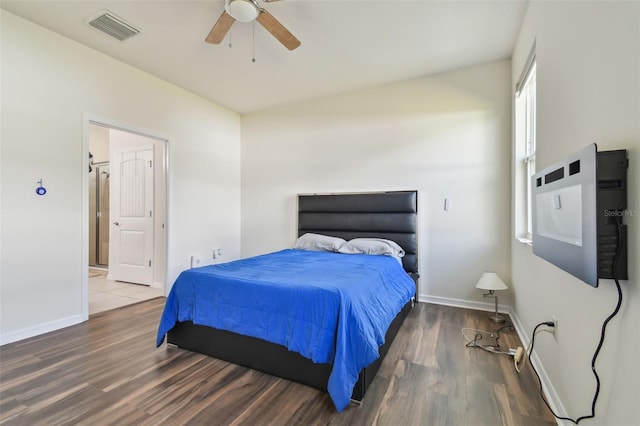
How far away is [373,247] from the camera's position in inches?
134

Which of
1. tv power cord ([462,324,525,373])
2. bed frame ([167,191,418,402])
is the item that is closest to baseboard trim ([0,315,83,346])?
bed frame ([167,191,418,402])

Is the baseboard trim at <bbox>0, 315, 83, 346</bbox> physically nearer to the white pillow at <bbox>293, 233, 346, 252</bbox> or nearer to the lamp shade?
the white pillow at <bbox>293, 233, 346, 252</bbox>

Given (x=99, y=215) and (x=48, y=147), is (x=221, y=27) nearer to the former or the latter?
(x=48, y=147)

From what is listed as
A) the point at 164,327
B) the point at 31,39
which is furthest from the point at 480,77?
the point at 31,39

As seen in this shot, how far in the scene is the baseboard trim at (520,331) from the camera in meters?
1.60

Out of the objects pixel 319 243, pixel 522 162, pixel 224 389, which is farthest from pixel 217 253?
pixel 522 162

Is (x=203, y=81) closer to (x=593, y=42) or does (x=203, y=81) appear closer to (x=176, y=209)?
(x=176, y=209)

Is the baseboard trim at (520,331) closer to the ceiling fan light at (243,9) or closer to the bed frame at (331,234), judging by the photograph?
the bed frame at (331,234)

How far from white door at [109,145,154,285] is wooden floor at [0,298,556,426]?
198cm

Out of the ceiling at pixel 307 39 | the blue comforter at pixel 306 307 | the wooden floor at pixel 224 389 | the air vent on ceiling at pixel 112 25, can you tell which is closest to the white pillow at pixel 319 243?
the blue comforter at pixel 306 307

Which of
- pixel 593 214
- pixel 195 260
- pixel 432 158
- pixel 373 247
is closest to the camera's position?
pixel 593 214

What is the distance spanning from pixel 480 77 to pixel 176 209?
165 inches

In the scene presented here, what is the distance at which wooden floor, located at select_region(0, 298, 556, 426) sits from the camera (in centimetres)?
159

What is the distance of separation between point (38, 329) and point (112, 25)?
9.43 feet
